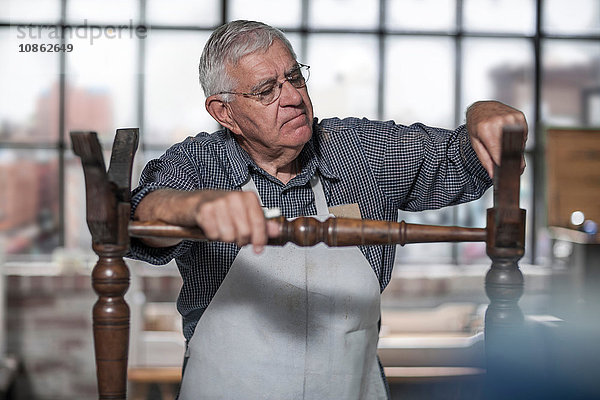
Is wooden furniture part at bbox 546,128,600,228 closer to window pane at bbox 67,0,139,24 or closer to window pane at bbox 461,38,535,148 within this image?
window pane at bbox 461,38,535,148

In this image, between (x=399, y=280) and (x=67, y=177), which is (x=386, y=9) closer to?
(x=399, y=280)

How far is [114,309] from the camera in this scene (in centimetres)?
111

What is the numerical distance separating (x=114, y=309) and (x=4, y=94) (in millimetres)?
3811

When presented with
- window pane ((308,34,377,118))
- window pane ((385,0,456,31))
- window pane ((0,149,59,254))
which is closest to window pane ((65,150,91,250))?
window pane ((0,149,59,254))

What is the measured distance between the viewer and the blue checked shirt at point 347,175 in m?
1.55

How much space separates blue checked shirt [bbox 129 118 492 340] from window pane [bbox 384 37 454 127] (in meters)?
3.04

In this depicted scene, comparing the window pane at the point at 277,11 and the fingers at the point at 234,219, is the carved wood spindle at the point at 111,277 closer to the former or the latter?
the fingers at the point at 234,219

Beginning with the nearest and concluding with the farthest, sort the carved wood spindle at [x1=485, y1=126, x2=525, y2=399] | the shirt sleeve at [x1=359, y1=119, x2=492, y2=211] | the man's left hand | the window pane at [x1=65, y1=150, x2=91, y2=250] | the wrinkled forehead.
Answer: the carved wood spindle at [x1=485, y1=126, x2=525, y2=399] < the man's left hand < the wrinkled forehead < the shirt sleeve at [x1=359, y1=119, x2=492, y2=211] < the window pane at [x1=65, y1=150, x2=91, y2=250]

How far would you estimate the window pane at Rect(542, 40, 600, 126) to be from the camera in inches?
191

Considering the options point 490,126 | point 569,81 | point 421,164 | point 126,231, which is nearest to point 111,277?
point 126,231

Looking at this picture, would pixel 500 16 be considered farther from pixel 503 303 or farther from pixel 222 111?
pixel 503 303

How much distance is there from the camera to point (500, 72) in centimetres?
486

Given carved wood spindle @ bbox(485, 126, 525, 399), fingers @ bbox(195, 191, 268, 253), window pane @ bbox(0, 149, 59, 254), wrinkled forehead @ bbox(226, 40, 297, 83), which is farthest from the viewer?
window pane @ bbox(0, 149, 59, 254)

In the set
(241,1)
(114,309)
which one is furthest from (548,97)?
(114,309)
